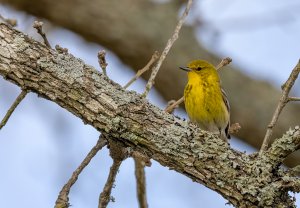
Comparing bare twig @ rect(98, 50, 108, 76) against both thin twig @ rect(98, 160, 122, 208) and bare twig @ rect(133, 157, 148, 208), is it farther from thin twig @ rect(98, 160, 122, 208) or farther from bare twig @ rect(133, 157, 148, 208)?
bare twig @ rect(133, 157, 148, 208)

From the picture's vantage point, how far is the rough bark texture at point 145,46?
21.9 ft

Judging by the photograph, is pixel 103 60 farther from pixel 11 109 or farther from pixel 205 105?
pixel 205 105

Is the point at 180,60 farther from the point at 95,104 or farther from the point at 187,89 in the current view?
the point at 95,104

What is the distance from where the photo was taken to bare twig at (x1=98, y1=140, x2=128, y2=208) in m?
3.34

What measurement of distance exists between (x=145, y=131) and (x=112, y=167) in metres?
0.36

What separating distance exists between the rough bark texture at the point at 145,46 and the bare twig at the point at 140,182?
2.90 meters

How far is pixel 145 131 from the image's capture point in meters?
3.23

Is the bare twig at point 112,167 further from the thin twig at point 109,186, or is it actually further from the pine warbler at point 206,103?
the pine warbler at point 206,103

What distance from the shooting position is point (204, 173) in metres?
3.19

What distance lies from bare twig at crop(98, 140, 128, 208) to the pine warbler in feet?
6.44

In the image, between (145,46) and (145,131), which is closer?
(145,131)

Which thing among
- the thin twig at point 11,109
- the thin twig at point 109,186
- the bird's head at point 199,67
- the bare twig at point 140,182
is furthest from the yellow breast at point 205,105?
the thin twig at point 11,109

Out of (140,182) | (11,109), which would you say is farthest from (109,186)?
(11,109)

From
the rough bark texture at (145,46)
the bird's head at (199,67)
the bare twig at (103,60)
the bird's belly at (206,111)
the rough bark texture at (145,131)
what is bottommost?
the rough bark texture at (145,131)
